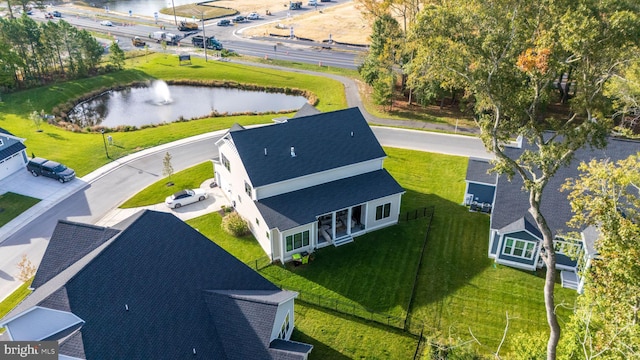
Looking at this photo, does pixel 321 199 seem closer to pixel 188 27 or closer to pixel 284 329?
pixel 284 329

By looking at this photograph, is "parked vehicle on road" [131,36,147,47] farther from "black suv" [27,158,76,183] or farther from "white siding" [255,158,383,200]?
"white siding" [255,158,383,200]

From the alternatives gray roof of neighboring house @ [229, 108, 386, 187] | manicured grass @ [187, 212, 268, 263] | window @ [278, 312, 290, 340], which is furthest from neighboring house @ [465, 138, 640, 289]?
manicured grass @ [187, 212, 268, 263]

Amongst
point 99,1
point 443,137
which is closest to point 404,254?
point 443,137

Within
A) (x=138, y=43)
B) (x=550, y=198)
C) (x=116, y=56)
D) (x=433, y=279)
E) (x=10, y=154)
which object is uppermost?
(x=138, y=43)

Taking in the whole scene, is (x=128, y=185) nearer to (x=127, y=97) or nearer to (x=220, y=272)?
(x=220, y=272)

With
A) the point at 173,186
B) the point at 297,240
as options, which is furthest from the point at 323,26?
the point at 297,240

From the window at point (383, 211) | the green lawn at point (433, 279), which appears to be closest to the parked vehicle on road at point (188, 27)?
the green lawn at point (433, 279)
